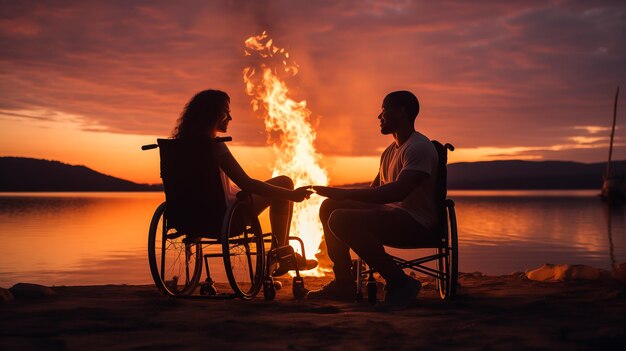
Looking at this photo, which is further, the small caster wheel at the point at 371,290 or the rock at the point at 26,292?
the rock at the point at 26,292

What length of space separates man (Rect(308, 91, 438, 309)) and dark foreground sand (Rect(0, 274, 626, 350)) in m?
0.35

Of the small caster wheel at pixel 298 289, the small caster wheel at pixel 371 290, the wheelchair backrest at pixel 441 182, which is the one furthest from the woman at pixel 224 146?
the wheelchair backrest at pixel 441 182

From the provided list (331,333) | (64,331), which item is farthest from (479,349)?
(64,331)

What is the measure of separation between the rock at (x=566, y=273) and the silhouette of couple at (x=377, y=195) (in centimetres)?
244

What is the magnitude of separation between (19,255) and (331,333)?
13303 millimetres

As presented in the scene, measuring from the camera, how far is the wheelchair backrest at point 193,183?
5.23 m

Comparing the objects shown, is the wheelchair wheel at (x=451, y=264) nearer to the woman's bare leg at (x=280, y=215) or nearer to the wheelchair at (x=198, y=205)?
the woman's bare leg at (x=280, y=215)

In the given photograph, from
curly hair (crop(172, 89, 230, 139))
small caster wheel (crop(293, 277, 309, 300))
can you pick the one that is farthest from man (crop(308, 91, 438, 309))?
curly hair (crop(172, 89, 230, 139))

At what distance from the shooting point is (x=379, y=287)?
6.86m

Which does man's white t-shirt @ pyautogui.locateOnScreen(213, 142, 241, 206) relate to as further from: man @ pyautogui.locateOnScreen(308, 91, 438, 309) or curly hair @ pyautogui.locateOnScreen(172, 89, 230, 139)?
man @ pyautogui.locateOnScreen(308, 91, 438, 309)

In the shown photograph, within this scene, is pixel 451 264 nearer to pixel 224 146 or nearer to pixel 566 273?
pixel 224 146

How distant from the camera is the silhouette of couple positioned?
16.8ft

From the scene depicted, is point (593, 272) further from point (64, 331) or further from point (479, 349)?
point (64, 331)

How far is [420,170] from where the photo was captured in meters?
5.07
